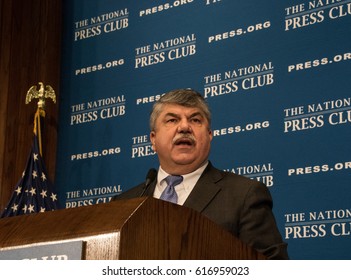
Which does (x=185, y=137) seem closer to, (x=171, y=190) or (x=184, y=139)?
(x=184, y=139)

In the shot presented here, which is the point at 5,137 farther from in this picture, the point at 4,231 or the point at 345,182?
the point at 4,231

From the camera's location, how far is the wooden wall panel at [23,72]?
17.8ft

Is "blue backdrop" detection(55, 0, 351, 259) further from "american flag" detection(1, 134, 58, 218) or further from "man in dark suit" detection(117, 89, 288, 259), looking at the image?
"man in dark suit" detection(117, 89, 288, 259)

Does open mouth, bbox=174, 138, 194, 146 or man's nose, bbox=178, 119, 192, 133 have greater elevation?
man's nose, bbox=178, 119, 192, 133

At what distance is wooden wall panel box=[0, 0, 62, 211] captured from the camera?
213 inches

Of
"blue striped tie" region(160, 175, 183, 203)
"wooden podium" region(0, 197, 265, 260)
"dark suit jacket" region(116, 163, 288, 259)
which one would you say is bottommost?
"wooden podium" region(0, 197, 265, 260)

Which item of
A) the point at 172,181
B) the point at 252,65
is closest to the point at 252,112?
the point at 252,65

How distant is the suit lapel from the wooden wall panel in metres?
2.55

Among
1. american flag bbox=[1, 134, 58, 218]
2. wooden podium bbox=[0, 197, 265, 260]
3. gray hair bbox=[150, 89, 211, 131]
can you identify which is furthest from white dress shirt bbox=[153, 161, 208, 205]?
american flag bbox=[1, 134, 58, 218]

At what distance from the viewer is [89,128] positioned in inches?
212

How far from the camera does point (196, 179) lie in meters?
3.30

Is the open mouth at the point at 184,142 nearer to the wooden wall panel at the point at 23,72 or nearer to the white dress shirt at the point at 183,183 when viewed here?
the white dress shirt at the point at 183,183

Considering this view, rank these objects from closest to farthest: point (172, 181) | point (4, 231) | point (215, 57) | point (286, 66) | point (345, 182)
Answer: point (4, 231) → point (172, 181) → point (345, 182) → point (286, 66) → point (215, 57)

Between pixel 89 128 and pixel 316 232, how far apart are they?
6.79ft
